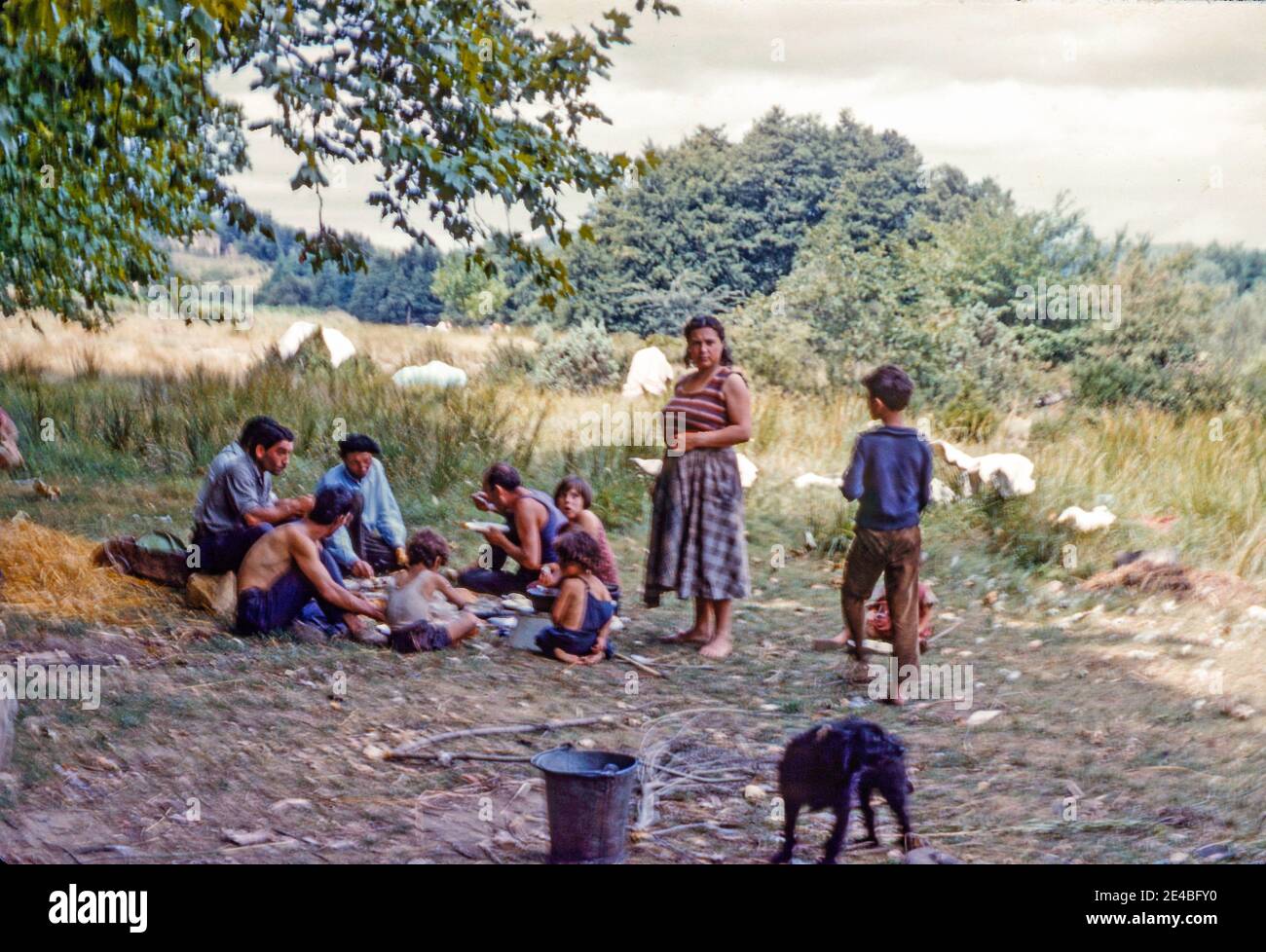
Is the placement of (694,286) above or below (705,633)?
above

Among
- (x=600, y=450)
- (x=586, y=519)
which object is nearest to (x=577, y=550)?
(x=586, y=519)

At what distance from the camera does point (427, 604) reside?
186 inches

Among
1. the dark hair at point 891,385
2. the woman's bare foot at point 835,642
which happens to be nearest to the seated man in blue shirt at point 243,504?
the woman's bare foot at point 835,642

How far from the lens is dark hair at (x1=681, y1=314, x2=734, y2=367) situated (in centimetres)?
478

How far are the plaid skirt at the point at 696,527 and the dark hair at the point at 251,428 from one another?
1469 millimetres

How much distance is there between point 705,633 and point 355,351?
169 cm

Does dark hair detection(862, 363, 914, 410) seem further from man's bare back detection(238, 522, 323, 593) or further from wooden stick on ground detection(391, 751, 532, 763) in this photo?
man's bare back detection(238, 522, 323, 593)

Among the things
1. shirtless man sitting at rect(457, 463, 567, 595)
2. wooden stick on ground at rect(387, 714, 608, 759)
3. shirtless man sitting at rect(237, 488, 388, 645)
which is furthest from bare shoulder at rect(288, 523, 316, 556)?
wooden stick on ground at rect(387, 714, 608, 759)

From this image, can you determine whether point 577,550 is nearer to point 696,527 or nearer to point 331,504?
point 696,527

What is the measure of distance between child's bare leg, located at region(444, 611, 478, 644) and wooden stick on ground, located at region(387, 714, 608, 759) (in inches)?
15.2

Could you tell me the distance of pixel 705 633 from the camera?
486cm
